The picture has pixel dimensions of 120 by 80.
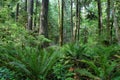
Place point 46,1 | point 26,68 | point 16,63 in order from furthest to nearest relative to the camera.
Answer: point 46,1 → point 26,68 → point 16,63

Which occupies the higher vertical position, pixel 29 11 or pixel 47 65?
pixel 29 11

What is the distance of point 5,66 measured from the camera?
711cm

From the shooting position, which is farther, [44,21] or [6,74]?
[44,21]

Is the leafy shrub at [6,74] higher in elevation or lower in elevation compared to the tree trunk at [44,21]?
lower

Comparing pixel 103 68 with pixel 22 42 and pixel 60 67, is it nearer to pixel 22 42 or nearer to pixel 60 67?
pixel 60 67

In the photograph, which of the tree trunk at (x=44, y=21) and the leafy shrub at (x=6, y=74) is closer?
the leafy shrub at (x=6, y=74)

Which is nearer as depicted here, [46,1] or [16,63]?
[16,63]

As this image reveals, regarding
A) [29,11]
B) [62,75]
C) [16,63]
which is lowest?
[62,75]

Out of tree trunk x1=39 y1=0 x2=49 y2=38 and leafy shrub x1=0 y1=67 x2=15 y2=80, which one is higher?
tree trunk x1=39 y1=0 x2=49 y2=38

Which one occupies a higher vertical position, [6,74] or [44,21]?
[44,21]

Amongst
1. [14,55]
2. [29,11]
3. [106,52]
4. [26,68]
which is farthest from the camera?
[29,11]

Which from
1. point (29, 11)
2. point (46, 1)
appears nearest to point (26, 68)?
point (46, 1)

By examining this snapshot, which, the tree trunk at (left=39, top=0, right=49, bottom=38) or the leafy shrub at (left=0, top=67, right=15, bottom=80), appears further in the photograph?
the tree trunk at (left=39, top=0, right=49, bottom=38)

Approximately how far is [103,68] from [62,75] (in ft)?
3.95
